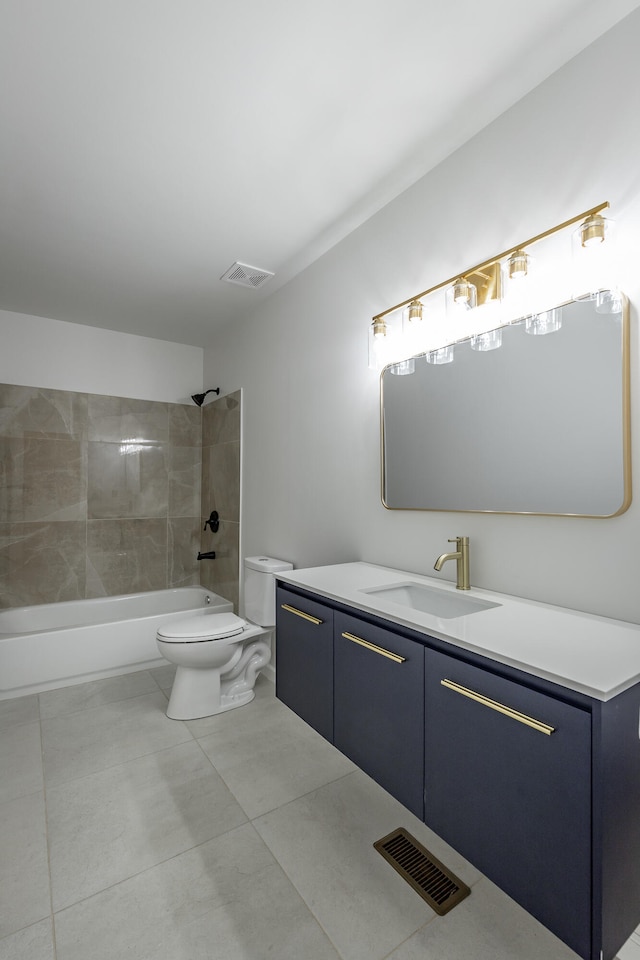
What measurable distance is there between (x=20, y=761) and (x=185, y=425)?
2660 millimetres

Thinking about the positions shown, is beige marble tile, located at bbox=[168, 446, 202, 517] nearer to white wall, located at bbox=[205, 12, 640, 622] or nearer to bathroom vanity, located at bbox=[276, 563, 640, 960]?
white wall, located at bbox=[205, 12, 640, 622]

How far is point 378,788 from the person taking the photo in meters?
1.86

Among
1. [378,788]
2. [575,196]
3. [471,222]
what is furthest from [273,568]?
[575,196]

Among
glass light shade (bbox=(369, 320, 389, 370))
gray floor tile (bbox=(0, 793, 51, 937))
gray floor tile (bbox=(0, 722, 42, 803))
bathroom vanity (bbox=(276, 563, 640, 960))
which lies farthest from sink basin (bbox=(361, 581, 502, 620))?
gray floor tile (bbox=(0, 722, 42, 803))

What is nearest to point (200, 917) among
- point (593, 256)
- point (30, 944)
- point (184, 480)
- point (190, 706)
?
point (30, 944)

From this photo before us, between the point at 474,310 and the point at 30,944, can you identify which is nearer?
the point at 30,944

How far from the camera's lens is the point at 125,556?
3787 mm

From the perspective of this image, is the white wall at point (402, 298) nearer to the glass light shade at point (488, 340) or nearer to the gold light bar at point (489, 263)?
the gold light bar at point (489, 263)

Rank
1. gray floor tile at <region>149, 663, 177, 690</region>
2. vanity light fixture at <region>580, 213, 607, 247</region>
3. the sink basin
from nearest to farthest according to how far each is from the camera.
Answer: vanity light fixture at <region>580, 213, 607, 247</region>, the sink basin, gray floor tile at <region>149, 663, 177, 690</region>

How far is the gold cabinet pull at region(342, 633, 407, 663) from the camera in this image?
144 centimetres

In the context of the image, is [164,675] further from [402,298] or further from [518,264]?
[518,264]

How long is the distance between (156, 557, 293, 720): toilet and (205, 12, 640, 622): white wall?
0.38 metres

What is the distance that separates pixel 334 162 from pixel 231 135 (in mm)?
425

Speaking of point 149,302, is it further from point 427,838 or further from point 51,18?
point 427,838
